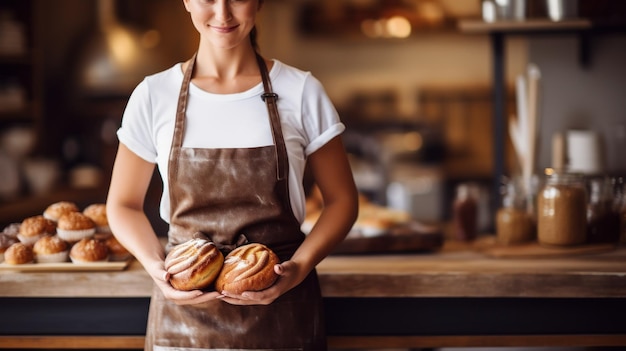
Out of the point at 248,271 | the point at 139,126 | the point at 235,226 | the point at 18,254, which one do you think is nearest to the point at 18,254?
the point at 18,254

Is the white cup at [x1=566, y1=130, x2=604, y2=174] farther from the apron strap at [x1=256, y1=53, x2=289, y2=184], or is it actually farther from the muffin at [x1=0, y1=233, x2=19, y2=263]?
the muffin at [x1=0, y1=233, x2=19, y2=263]

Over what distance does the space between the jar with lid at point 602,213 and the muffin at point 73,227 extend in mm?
1599

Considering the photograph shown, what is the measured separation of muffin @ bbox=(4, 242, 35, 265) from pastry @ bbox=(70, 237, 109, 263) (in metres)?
0.11

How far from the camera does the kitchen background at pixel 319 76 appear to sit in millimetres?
5129

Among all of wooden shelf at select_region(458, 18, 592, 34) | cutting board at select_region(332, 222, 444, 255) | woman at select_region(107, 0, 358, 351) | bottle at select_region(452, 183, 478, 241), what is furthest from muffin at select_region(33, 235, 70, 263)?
wooden shelf at select_region(458, 18, 592, 34)

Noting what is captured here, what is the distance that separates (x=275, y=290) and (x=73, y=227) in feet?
2.57

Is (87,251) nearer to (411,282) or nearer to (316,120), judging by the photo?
(316,120)

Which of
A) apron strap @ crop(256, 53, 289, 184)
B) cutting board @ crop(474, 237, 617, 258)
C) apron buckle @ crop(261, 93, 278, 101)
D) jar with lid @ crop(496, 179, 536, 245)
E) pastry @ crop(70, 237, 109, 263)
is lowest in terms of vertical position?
cutting board @ crop(474, 237, 617, 258)

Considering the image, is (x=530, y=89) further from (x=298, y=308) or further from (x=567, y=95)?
(x=298, y=308)

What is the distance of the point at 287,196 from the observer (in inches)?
68.6

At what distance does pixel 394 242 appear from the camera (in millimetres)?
2420

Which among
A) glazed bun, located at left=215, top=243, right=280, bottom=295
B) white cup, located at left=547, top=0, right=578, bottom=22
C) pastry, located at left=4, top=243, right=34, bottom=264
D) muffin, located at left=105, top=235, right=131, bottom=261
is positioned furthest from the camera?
white cup, located at left=547, top=0, right=578, bottom=22

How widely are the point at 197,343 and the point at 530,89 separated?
5.21 feet

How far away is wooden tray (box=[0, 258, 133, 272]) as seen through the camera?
2012 mm
